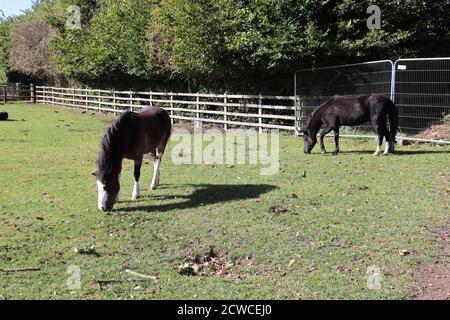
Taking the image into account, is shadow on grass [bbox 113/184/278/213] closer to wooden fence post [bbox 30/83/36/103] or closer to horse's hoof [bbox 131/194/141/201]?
horse's hoof [bbox 131/194/141/201]

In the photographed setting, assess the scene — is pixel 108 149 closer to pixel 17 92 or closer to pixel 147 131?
pixel 147 131

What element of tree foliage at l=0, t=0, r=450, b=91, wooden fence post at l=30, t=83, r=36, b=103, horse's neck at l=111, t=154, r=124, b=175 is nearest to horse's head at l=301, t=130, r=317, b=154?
tree foliage at l=0, t=0, r=450, b=91

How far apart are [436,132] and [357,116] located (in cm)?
281

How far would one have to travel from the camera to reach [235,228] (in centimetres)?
665

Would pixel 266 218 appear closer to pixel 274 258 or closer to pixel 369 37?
pixel 274 258

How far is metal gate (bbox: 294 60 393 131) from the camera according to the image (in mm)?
13484

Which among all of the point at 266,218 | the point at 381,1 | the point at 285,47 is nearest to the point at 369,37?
the point at 381,1

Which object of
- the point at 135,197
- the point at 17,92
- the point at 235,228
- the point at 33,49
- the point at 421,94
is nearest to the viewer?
the point at 235,228

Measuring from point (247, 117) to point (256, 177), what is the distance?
842 cm

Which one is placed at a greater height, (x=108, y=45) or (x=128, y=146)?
(x=108, y=45)

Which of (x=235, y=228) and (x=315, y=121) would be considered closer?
(x=235, y=228)

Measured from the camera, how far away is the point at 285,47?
48.0ft

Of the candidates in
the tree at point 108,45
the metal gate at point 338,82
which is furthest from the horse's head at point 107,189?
the tree at point 108,45

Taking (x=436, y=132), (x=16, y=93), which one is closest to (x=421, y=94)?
(x=436, y=132)
